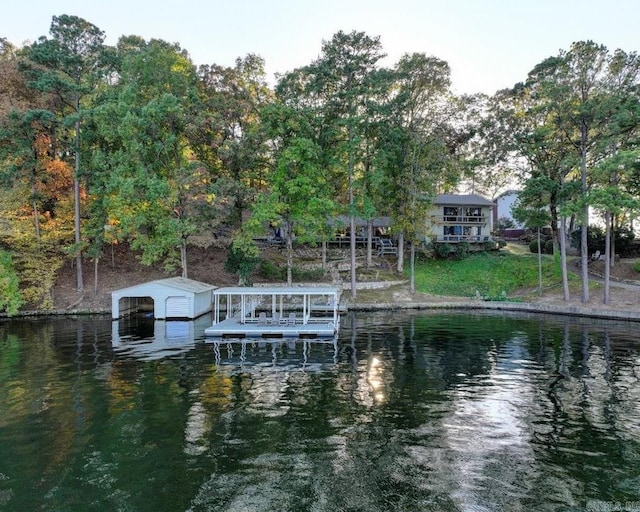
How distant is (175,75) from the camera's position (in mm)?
36344

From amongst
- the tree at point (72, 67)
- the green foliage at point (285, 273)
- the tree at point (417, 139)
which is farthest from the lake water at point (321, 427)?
the tree at point (417, 139)

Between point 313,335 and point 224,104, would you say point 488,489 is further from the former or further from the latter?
point 224,104

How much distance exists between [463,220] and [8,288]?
44.9m

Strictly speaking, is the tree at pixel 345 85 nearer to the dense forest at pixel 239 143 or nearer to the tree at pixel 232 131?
the dense forest at pixel 239 143

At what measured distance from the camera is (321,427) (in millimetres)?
11359

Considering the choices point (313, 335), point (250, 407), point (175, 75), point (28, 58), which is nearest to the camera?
point (250, 407)

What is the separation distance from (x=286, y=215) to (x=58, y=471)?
98.4 ft

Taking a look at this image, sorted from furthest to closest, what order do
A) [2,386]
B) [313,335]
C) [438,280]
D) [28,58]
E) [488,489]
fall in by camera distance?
[438,280], [28,58], [313,335], [2,386], [488,489]

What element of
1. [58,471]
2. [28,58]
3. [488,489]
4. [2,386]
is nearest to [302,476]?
[488,489]

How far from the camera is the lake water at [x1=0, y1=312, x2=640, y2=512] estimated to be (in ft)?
27.0

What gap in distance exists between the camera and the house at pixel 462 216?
51.2 m

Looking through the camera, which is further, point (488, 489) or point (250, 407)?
point (250, 407)

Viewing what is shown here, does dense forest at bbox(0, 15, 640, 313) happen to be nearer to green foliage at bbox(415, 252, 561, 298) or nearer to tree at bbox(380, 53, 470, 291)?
tree at bbox(380, 53, 470, 291)

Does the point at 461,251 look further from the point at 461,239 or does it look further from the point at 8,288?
the point at 8,288
